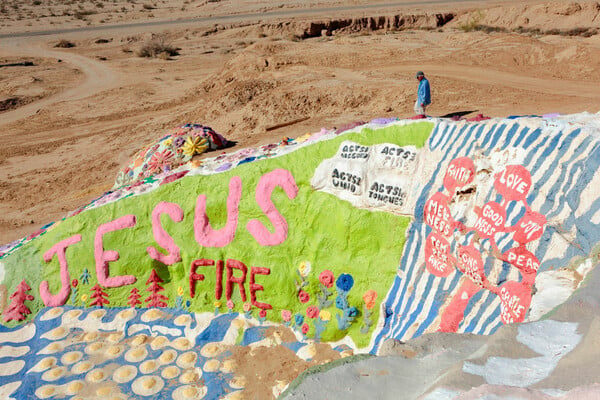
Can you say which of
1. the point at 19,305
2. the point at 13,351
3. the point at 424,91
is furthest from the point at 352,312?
the point at 424,91

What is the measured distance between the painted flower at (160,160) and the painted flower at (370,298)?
248 inches

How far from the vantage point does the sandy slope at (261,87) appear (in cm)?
1248

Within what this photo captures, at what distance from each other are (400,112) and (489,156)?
7868 mm

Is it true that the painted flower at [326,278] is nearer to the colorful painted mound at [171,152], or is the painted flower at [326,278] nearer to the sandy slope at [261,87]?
the colorful painted mound at [171,152]

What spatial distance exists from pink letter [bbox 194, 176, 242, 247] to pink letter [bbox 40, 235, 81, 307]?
162 centimetres

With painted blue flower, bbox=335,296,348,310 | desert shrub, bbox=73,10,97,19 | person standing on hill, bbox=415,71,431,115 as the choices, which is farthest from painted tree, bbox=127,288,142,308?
desert shrub, bbox=73,10,97,19

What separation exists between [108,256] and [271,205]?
2242 mm

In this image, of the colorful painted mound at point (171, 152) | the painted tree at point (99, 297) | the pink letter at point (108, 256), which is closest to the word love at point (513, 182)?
the pink letter at point (108, 256)

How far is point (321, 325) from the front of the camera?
5621 millimetres

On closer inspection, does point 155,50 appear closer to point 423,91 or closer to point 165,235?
point 423,91

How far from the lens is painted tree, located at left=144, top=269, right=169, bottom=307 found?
6.34 metres

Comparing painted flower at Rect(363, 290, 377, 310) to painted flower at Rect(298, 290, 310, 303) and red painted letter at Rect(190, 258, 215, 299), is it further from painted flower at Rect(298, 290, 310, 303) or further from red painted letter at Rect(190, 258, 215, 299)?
red painted letter at Rect(190, 258, 215, 299)

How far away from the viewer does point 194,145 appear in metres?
10.8

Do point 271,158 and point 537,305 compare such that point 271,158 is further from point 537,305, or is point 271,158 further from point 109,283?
point 537,305
